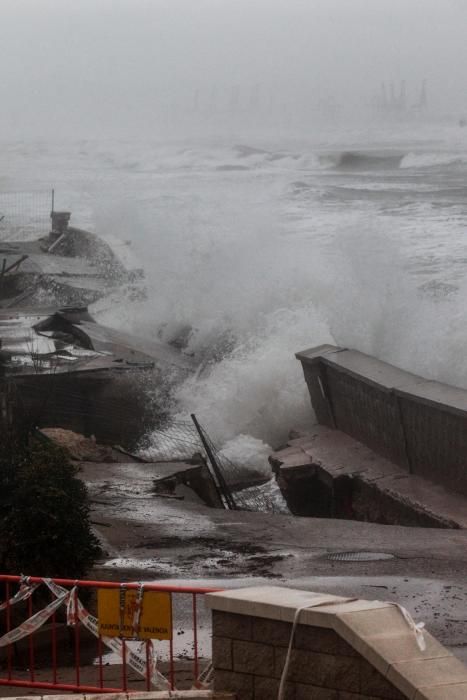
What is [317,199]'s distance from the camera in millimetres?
51531

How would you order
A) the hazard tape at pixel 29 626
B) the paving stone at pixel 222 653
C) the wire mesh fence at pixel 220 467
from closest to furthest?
1. the paving stone at pixel 222 653
2. the hazard tape at pixel 29 626
3. the wire mesh fence at pixel 220 467

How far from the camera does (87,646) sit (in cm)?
789

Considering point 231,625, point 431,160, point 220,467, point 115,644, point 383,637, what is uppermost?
point 383,637

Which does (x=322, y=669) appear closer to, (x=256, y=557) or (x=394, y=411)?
(x=256, y=557)

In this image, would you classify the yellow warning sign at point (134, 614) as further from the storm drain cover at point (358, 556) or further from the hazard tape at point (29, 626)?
the storm drain cover at point (358, 556)

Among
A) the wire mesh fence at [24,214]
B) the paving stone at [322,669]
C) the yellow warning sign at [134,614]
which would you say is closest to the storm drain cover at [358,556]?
the yellow warning sign at [134,614]

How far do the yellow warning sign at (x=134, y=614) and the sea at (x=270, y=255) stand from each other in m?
9.40

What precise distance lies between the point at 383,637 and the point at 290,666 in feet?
1.50

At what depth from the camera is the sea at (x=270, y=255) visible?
19.5 meters

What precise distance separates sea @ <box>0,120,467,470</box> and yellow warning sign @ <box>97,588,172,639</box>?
9.40m

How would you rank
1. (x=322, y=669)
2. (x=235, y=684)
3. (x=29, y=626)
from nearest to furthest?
(x=322, y=669) → (x=235, y=684) → (x=29, y=626)

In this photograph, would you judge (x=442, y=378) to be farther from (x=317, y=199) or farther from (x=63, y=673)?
(x=317, y=199)

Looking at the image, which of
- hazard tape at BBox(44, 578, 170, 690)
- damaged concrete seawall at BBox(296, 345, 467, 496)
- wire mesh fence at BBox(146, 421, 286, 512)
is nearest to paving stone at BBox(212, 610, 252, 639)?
hazard tape at BBox(44, 578, 170, 690)

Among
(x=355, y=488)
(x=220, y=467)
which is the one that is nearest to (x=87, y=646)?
(x=355, y=488)
